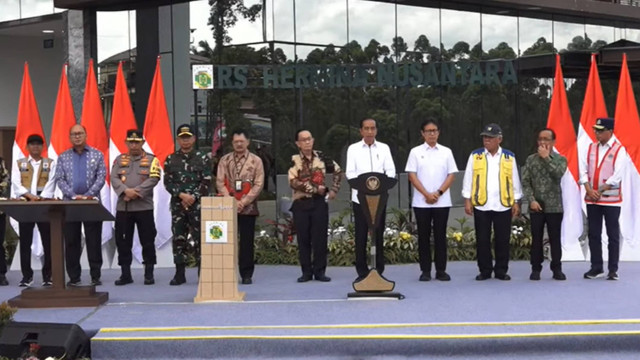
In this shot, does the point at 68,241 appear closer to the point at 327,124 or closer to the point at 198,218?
the point at 198,218

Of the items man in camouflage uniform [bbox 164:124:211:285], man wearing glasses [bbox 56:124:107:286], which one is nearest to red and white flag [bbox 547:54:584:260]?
man in camouflage uniform [bbox 164:124:211:285]

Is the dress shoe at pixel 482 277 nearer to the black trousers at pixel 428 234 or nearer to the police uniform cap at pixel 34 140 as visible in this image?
the black trousers at pixel 428 234

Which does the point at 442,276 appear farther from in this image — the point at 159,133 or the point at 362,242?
the point at 159,133

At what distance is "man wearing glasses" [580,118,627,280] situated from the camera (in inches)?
357

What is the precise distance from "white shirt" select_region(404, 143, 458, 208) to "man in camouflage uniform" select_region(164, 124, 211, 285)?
2310mm

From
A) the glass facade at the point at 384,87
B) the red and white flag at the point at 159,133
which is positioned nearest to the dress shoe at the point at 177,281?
the red and white flag at the point at 159,133

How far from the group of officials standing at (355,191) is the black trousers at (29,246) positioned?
0.02m

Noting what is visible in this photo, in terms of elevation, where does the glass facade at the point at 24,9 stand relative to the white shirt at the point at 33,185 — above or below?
above

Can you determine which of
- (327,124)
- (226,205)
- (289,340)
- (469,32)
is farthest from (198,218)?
(469,32)

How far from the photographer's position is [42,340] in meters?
6.05

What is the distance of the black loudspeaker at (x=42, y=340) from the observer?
601 cm

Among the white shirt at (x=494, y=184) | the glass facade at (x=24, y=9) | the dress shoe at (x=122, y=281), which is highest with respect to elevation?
the glass facade at (x=24, y=9)

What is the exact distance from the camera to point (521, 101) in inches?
578

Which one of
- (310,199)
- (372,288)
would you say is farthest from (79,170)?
(372,288)
